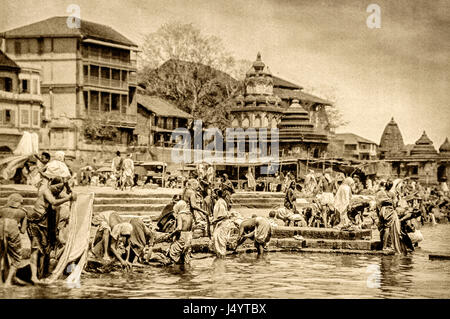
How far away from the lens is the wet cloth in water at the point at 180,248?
12.8 metres

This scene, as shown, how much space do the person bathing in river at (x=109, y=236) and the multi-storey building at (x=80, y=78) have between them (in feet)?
14.1

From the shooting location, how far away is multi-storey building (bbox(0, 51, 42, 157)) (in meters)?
15.3

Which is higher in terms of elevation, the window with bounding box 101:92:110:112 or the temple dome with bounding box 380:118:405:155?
the window with bounding box 101:92:110:112

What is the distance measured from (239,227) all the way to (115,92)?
48.5 ft

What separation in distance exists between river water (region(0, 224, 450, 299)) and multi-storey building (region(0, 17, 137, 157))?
18.0ft

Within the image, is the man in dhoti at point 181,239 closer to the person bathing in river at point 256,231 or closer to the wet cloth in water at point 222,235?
the wet cloth in water at point 222,235

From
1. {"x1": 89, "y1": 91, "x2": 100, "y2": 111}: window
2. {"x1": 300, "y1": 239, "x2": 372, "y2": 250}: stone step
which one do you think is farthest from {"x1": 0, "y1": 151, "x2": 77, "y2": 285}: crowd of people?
{"x1": 89, "y1": 91, "x2": 100, "y2": 111}: window

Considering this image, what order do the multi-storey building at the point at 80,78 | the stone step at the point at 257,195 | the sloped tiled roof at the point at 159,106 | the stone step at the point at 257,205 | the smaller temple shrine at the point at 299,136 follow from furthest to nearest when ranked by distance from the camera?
the smaller temple shrine at the point at 299,136, the sloped tiled roof at the point at 159,106, the stone step at the point at 257,195, the stone step at the point at 257,205, the multi-storey building at the point at 80,78

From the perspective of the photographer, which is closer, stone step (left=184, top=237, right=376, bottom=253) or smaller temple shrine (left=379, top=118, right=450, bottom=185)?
stone step (left=184, top=237, right=376, bottom=253)

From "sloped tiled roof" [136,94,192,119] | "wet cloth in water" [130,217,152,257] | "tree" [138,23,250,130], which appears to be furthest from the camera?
"sloped tiled roof" [136,94,192,119]

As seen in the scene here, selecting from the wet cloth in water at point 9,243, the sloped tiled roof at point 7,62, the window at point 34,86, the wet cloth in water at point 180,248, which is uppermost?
the sloped tiled roof at point 7,62

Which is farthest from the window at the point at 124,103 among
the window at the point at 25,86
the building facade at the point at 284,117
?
the window at the point at 25,86

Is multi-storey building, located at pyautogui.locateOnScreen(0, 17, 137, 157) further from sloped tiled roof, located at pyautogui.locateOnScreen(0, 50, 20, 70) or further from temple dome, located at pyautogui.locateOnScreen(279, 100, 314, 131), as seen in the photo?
temple dome, located at pyautogui.locateOnScreen(279, 100, 314, 131)
